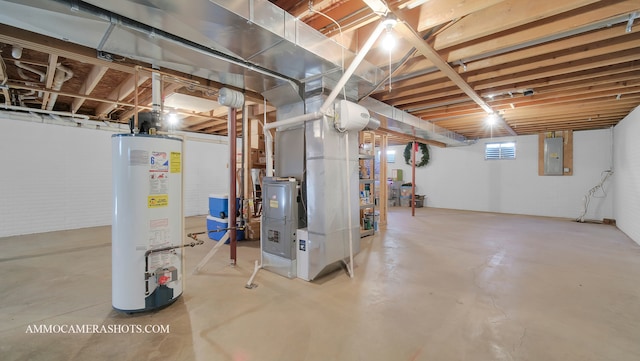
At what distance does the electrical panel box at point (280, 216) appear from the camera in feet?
10.6

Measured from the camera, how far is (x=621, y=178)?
609 centimetres

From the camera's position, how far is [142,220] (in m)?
2.25

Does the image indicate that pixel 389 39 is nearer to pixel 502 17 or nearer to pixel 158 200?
pixel 502 17

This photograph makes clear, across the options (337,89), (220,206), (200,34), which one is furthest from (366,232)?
(200,34)

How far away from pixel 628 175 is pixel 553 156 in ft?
8.07

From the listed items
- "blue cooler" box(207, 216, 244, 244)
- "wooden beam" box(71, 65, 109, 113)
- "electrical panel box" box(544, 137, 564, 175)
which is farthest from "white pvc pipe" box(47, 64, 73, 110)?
"electrical panel box" box(544, 137, 564, 175)

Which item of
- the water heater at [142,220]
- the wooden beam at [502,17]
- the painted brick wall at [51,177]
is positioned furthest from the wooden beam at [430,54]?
the painted brick wall at [51,177]

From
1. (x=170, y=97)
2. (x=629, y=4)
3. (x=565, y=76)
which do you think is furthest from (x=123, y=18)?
(x=565, y=76)

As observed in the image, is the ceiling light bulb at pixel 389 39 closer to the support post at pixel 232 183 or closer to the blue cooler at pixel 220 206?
the support post at pixel 232 183

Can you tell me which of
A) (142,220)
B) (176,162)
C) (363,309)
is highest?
(176,162)

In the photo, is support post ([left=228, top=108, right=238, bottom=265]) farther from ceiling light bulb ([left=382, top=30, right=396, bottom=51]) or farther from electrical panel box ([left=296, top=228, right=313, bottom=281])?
ceiling light bulb ([left=382, top=30, right=396, bottom=51])

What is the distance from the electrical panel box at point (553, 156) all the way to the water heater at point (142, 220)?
31.7ft

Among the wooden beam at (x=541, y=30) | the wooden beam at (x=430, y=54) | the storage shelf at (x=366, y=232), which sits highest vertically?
the wooden beam at (x=541, y=30)

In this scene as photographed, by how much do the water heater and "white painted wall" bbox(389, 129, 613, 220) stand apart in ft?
30.8
